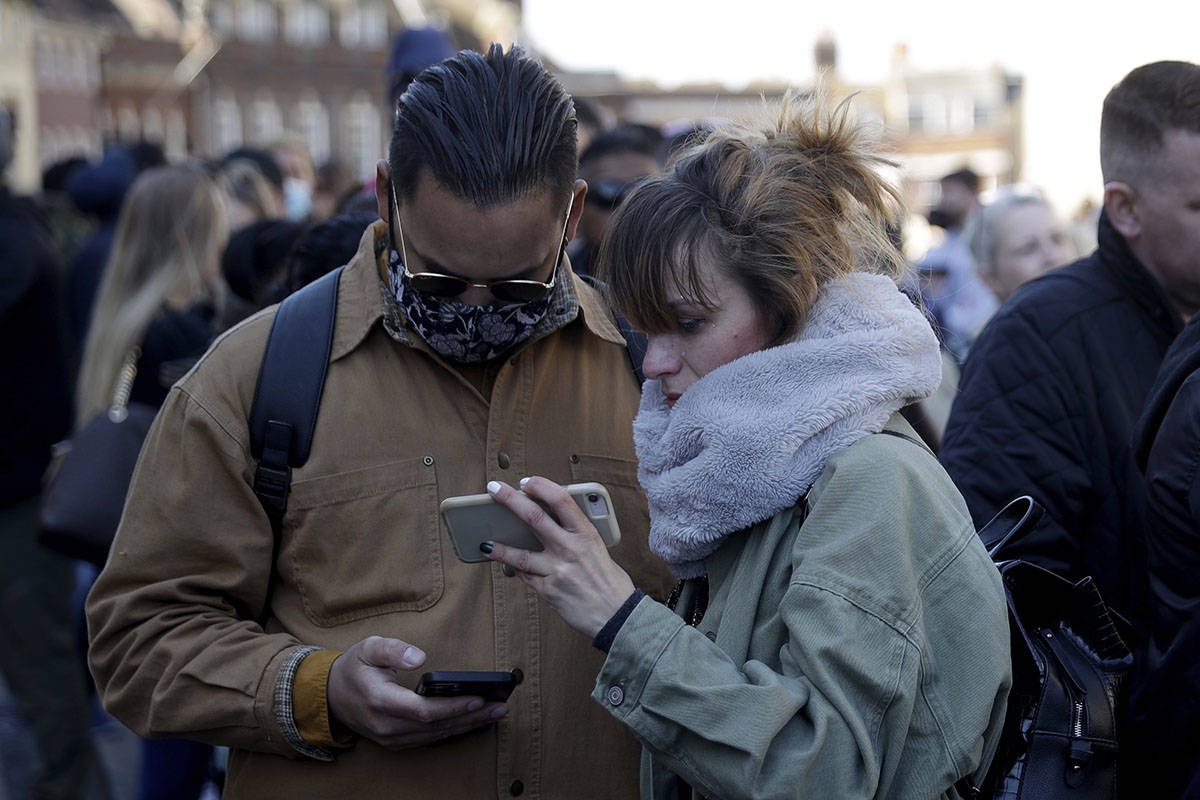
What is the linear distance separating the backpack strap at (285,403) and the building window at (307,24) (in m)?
53.3

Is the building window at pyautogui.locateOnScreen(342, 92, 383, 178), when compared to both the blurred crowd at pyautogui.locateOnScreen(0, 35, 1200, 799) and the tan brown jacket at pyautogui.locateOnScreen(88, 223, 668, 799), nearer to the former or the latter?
the blurred crowd at pyautogui.locateOnScreen(0, 35, 1200, 799)

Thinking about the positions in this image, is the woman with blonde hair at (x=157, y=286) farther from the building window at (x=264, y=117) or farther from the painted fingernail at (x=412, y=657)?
the building window at (x=264, y=117)

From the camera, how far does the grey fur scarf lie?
1.79 m

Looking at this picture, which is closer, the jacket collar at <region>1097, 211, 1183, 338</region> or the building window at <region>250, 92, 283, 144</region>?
the jacket collar at <region>1097, 211, 1183, 338</region>

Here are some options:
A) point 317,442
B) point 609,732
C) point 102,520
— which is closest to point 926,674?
point 609,732

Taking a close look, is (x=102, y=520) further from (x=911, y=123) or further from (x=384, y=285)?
(x=911, y=123)

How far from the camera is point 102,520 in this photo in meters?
3.40

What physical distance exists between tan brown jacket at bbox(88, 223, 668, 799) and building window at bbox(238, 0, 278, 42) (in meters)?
53.2

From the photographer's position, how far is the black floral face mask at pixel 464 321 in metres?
2.16

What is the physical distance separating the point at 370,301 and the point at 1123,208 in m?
1.81

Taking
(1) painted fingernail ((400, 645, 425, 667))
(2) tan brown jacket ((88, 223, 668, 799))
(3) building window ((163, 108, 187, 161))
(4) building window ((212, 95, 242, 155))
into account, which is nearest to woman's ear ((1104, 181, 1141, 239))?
(2) tan brown jacket ((88, 223, 668, 799))

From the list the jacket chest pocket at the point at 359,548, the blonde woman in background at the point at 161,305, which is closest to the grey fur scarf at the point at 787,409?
the jacket chest pocket at the point at 359,548

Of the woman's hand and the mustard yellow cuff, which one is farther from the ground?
the woman's hand

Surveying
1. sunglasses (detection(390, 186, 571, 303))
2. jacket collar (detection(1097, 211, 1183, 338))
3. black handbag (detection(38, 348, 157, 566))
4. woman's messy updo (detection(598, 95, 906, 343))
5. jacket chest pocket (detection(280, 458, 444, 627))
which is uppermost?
woman's messy updo (detection(598, 95, 906, 343))
